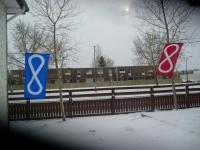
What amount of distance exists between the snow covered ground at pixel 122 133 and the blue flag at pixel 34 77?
2.38m

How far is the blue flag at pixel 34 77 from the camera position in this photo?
2.88 metres

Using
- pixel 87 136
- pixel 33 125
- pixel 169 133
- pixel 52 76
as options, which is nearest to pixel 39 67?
pixel 87 136

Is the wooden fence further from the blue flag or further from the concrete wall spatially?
the blue flag

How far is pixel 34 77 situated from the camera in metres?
2.91

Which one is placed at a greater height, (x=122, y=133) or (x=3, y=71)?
(x=3, y=71)

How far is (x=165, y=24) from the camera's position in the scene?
839 centimetres

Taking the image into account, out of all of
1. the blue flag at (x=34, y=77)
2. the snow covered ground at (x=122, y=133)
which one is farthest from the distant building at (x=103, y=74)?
the blue flag at (x=34, y=77)

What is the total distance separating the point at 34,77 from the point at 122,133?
→ 3.66m

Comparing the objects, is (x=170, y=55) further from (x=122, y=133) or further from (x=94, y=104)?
(x=94, y=104)

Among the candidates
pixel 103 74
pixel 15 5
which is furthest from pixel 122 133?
pixel 103 74

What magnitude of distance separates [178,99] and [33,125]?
23.7 ft

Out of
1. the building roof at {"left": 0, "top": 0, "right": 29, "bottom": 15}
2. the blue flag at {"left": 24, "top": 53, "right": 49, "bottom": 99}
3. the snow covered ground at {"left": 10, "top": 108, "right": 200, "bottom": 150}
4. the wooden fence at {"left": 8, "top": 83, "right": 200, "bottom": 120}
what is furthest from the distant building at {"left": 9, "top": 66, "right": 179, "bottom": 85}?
the blue flag at {"left": 24, "top": 53, "right": 49, "bottom": 99}

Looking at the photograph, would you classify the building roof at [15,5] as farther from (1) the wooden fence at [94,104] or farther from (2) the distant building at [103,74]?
(2) the distant building at [103,74]

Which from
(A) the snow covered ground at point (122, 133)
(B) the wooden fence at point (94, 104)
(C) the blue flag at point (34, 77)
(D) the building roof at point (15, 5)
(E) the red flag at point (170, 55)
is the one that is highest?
(D) the building roof at point (15, 5)
